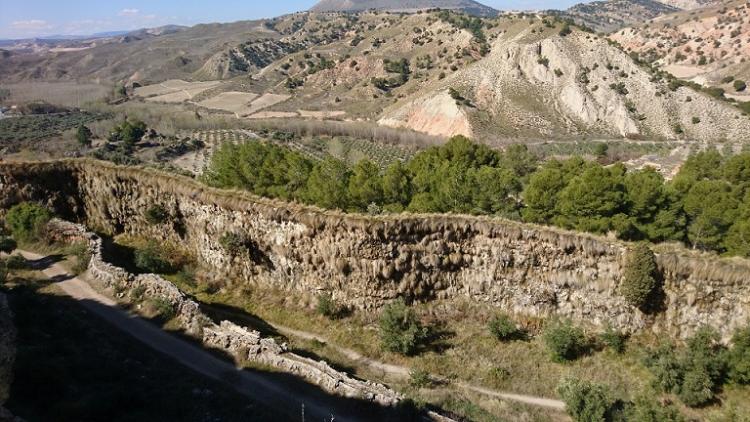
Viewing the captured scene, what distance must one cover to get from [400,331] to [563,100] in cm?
9130

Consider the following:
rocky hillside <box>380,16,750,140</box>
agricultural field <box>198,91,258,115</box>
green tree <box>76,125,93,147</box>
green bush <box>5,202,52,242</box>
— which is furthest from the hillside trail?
agricultural field <box>198,91,258,115</box>

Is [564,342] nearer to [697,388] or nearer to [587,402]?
[587,402]

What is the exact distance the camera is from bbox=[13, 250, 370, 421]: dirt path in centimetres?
1739

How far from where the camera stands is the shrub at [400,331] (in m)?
22.2

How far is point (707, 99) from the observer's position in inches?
3588

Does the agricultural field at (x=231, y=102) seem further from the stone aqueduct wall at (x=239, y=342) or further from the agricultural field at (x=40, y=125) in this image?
the stone aqueduct wall at (x=239, y=342)

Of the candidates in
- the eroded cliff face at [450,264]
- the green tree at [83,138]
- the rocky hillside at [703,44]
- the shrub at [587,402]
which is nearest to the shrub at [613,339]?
the eroded cliff face at [450,264]

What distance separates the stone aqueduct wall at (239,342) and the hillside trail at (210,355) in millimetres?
732

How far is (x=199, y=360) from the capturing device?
19.6 metres

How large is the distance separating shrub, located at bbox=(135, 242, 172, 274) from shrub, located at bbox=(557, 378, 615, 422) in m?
22.3

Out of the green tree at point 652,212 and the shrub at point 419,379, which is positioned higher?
the green tree at point 652,212

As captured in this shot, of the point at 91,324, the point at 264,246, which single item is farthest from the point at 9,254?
the point at 264,246

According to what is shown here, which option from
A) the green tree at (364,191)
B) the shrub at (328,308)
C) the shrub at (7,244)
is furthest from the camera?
the green tree at (364,191)

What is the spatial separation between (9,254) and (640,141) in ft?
302
